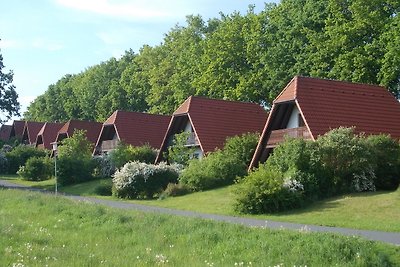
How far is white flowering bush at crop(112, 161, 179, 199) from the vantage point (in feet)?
117

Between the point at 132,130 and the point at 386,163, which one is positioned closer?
the point at 386,163

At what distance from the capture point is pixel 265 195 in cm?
2388

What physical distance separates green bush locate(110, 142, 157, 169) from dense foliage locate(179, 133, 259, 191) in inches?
399

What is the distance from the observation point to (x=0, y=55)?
52.6 meters

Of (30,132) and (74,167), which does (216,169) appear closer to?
(74,167)

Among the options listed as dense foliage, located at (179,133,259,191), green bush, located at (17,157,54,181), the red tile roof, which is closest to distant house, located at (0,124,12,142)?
green bush, located at (17,157,54,181)

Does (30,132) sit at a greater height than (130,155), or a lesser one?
greater

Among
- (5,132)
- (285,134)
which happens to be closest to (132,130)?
(285,134)

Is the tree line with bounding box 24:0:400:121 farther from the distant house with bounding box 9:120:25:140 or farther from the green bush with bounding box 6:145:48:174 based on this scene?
the green bush with bounding box 6:145:48:174

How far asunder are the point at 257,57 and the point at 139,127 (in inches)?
519

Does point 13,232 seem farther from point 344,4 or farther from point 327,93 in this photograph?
point 344,4

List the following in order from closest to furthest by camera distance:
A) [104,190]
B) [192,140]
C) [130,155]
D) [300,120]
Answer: [300,120]
[104,190]
[192,140]
[130,155]

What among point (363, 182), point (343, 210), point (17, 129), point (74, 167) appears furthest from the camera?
point (17, 129)

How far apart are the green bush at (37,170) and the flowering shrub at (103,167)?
6.29m
